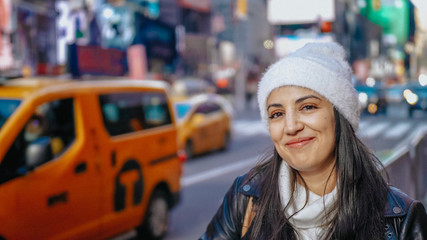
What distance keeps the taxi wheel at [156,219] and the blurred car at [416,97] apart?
75.1ft

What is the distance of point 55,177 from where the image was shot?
469 centimetres

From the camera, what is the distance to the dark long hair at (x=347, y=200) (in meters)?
1.99

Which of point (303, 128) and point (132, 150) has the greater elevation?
point (303, 128)

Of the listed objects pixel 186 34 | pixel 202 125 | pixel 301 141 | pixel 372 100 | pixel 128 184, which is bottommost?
pixel 372 100

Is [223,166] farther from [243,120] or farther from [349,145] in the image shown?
[243,120]

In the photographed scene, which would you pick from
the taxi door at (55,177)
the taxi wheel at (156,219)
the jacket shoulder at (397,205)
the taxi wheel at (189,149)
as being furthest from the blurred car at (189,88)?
the jacket shoulder at (397,205)

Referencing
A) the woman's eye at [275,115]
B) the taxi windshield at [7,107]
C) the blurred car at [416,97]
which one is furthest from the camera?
the blurred car at [416,97]

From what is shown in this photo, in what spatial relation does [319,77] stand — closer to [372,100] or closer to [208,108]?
[208,108]

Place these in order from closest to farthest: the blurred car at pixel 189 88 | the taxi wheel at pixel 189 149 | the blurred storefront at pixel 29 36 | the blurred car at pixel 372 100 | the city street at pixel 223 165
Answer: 1. the city street at pixel 223 165
2. the taxi wheel at pixel 189 149
3. the blurred storefront at pixel 29 36
4. the blurred car at pixel 372 100
5. the blurred car at pixel 189 88

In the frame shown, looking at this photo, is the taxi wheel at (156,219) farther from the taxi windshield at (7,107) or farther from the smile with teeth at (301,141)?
the smile with teeth at (301,141)

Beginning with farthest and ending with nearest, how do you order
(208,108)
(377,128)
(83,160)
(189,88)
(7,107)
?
(189,88) → (377,128) → (208,108) → (83,160) → (7,107)

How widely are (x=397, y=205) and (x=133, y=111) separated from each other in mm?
4669

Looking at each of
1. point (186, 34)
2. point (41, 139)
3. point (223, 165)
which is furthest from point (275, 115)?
point (186, 34)

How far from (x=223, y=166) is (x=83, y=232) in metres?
8.40
